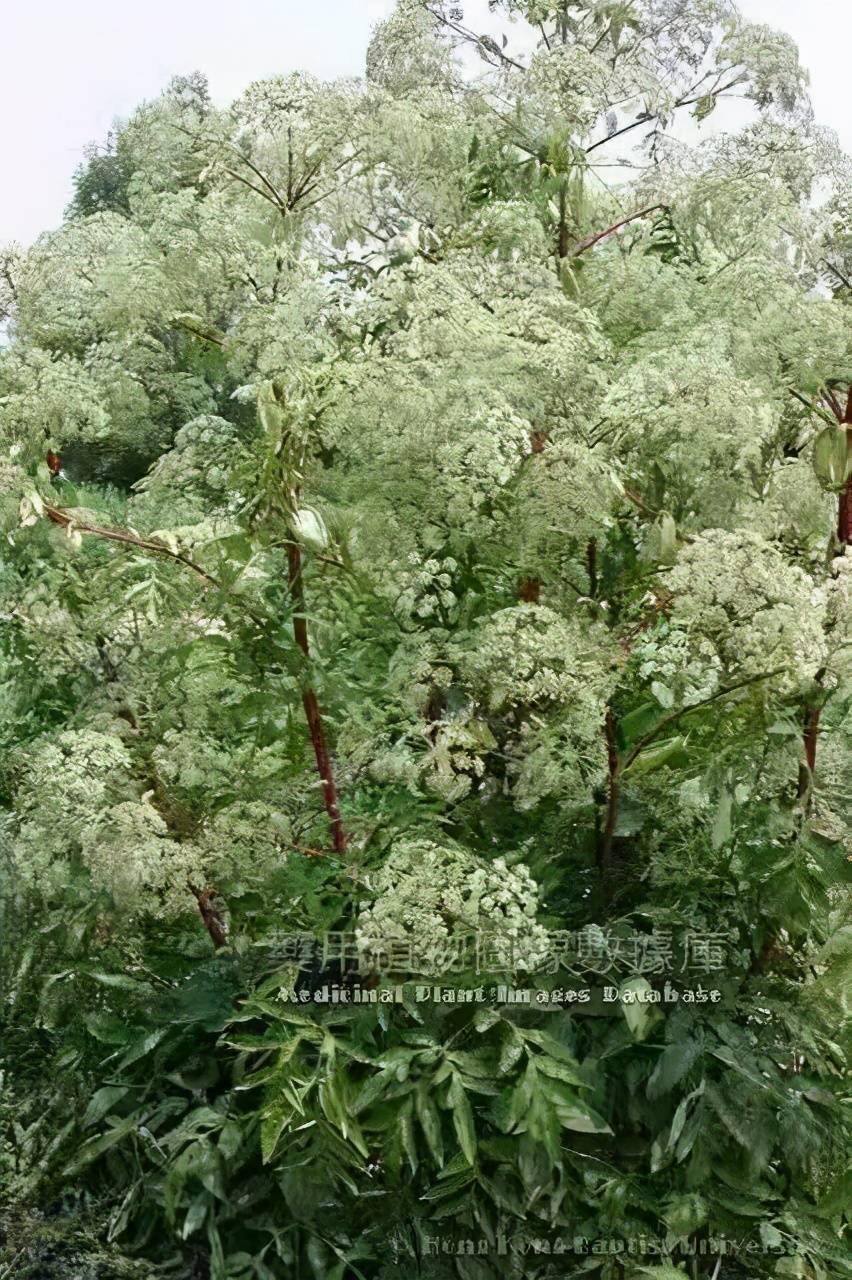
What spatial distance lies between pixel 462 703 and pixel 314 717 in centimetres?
29

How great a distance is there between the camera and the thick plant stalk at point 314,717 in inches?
113

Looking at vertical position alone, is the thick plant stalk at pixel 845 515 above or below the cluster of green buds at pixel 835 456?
below

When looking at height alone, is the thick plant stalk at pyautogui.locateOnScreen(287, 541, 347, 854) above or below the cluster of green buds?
below

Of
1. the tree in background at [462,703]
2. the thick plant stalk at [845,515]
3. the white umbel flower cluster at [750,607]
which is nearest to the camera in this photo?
the white umbel flower cluster at [750,607]

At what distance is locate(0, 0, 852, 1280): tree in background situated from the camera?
2848 mm

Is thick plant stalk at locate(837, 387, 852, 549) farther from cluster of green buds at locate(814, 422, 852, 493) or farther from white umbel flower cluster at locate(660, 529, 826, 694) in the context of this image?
white umbel flower cluster at locate(660, 529, 826, 694)

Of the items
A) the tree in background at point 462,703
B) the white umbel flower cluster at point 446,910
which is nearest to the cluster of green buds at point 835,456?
the tree in background at point 462,703

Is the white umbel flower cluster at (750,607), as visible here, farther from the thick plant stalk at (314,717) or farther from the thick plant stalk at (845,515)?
the thick plant stalk at (314,717)

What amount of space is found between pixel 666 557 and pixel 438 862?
2.18 ft

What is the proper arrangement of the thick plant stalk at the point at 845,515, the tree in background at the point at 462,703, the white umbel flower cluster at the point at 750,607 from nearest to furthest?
the white umbel flower cluster at the point at 750,607 < the tree in background at the point at 462,703 < the thick plant stalk at the point at 845,515

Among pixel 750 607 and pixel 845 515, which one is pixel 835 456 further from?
pixel 750 607

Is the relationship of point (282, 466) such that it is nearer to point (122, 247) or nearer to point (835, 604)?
point (835, 604)

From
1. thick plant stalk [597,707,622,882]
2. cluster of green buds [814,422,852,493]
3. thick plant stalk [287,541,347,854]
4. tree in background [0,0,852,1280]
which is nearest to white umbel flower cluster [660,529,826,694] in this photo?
tree in background [0,0,852,1280]

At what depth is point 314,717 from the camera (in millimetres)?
2984
